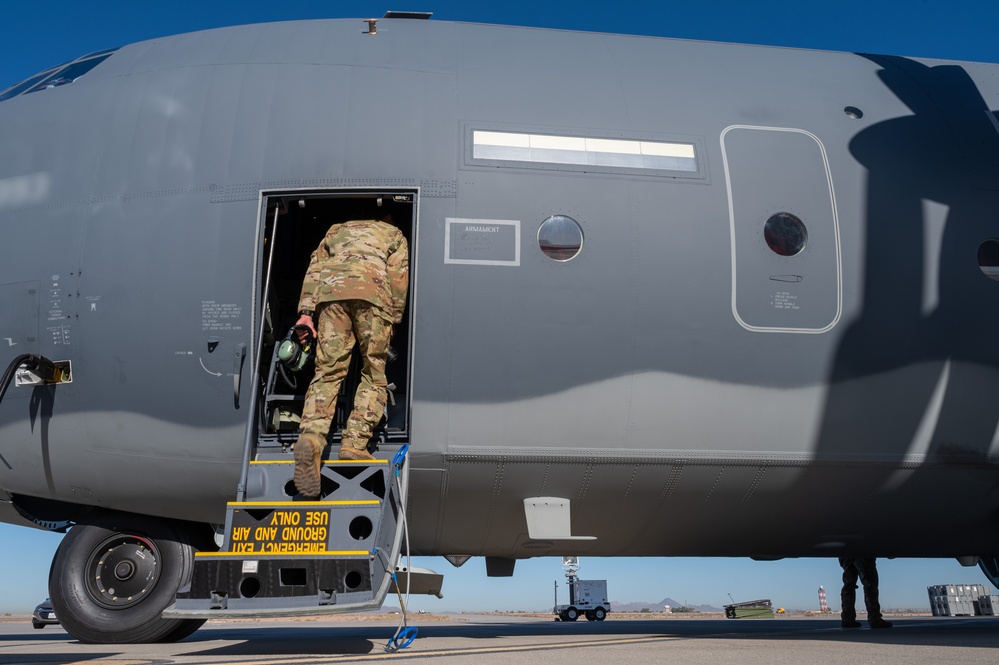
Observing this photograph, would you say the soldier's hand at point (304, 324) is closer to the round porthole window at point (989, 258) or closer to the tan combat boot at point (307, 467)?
the tan combat boot at point (307, 467)

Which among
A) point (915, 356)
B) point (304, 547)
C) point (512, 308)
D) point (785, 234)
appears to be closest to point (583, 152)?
point (512, 308)

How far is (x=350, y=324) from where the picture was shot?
6.53 metres

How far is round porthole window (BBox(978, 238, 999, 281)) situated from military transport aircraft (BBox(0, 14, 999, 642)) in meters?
0.02

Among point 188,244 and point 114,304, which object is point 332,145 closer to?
point 188,244

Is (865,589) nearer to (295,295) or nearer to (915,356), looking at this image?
(915,356)

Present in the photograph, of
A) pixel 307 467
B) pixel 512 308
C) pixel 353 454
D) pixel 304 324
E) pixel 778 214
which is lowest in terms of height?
pixel 307 467

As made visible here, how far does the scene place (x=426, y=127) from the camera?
6957mm

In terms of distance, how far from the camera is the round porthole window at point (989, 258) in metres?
7.15

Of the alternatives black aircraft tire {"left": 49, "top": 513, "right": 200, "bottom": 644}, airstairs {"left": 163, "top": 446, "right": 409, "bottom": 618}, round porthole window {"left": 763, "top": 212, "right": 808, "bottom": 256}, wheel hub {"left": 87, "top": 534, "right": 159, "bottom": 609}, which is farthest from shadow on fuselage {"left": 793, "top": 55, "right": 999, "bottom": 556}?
wheel hub {"left": 87, "top": 534, "right": 159, "bottom": 609}

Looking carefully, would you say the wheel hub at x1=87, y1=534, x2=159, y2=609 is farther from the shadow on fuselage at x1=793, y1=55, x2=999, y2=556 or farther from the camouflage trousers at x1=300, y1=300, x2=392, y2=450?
the shadow on fuselage at x1=793, y1=55, x2=999, y2=556

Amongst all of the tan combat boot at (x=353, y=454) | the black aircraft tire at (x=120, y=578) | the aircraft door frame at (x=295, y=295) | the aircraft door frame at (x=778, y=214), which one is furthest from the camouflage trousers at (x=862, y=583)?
the black aircraft tire at (x=120, y=578)

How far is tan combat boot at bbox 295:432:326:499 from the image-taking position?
5.92 meters

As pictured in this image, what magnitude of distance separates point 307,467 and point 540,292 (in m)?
2.34

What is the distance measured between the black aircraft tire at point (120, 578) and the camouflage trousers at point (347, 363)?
7.10ft
